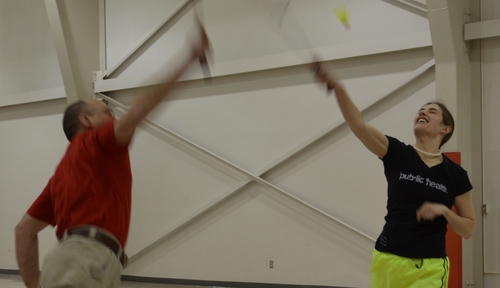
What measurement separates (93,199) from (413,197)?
Result: 1.53m

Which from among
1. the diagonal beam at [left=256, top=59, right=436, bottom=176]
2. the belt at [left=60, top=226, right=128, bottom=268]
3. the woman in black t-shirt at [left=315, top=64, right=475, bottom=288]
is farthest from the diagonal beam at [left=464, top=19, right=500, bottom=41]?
the belt at [left=60, top=226, right=128, bottom=268]

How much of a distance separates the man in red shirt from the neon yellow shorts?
1283 mm

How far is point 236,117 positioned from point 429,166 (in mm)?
4000

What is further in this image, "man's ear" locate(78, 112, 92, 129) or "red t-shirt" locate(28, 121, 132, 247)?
"man's ear" locate(78, 112, 92, 129)

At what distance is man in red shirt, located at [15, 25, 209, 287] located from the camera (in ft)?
6.72

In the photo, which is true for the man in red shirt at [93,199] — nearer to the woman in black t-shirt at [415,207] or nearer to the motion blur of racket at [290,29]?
the woman in black t-shirt at [415,207]

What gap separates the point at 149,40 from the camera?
7.25 m

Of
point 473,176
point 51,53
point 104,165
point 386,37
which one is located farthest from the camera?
point 51,53

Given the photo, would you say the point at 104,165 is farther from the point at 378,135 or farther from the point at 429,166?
the point at 429,166

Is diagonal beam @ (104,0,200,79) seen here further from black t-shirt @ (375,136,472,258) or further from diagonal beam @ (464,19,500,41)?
black t-shirt @ (375,136,472,258)

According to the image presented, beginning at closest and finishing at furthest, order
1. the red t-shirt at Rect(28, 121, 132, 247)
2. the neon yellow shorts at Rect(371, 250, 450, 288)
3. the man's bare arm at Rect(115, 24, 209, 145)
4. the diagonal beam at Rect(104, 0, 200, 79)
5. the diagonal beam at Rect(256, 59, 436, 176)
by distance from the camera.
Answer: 1. the man's bare arm at Rect(115, 24, 209, 145)
2. the red t-shirt at Rect(28, 121, 132, 247)
3. the neon yellow shorts at Rect(371, 250, 450, 288)
4. the diagonal beam at Rect(256, 59, 436, 176)
5. the diagonal beam at Rect(104, 0, 200, 79)

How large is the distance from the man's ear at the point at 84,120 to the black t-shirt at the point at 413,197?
147 centimetres

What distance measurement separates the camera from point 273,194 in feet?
20.4

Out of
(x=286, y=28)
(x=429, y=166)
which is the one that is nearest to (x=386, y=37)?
(x=286, y=28)
